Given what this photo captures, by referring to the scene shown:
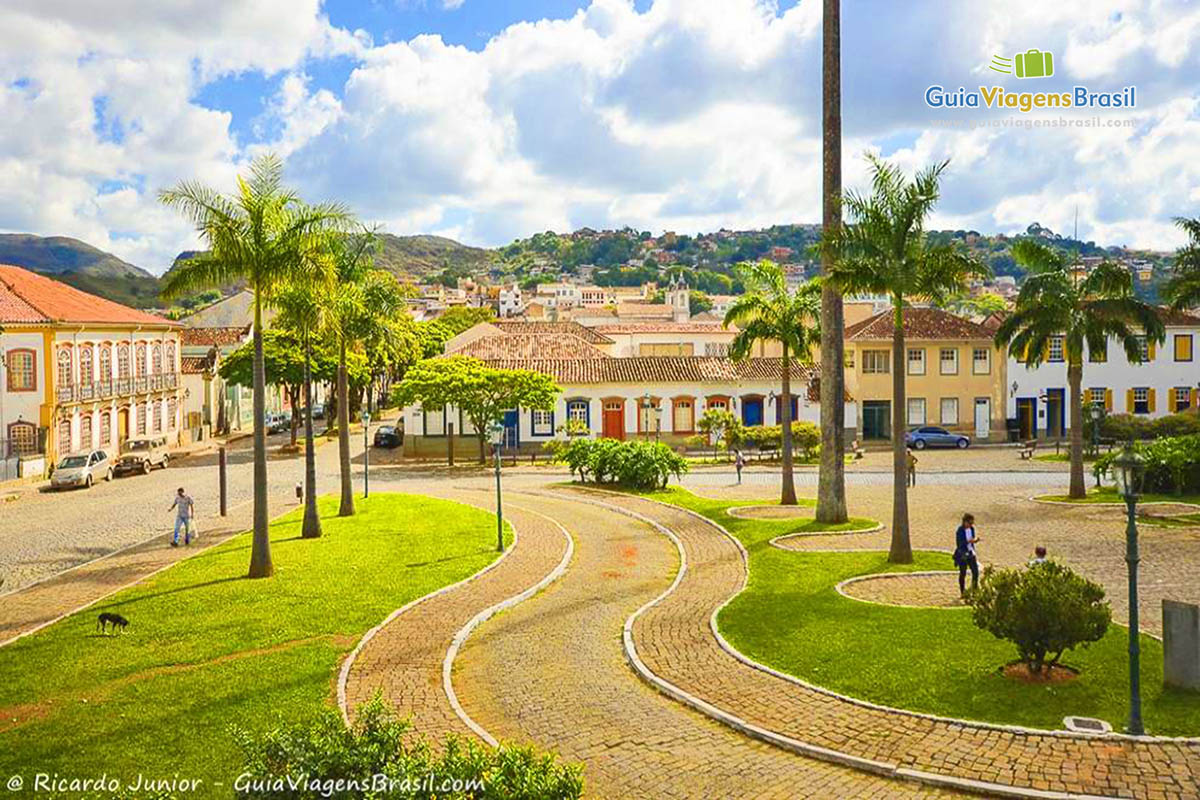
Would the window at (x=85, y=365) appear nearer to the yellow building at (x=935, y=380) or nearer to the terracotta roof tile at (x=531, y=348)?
the terracotta roof tile at (x=531, y=348)

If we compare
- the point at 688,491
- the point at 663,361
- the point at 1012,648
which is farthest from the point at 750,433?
the point at 1012,648

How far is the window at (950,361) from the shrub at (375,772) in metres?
45.8

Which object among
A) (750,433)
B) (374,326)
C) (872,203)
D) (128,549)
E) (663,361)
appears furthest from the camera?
(663,361)

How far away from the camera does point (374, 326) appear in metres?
26.6

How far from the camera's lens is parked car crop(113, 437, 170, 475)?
38312 millimetres

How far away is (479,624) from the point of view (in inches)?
538

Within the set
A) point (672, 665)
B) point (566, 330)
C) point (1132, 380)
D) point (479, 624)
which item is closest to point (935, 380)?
point (1132, 380)

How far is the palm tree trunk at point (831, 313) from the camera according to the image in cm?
2094

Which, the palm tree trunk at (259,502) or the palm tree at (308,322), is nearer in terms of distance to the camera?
the palm tree trunk at (259,502)

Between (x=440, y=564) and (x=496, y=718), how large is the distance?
8125 mm

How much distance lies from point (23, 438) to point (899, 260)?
34607 millimetres

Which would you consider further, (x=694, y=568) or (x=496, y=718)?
(x=694, y=568)

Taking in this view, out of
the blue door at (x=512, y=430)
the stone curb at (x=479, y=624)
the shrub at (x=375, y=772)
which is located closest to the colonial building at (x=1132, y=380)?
the blue door at (x=512, y=430)

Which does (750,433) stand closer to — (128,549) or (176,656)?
(128,549)
